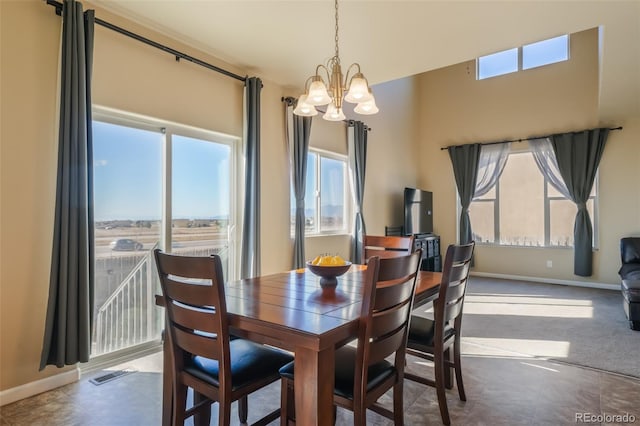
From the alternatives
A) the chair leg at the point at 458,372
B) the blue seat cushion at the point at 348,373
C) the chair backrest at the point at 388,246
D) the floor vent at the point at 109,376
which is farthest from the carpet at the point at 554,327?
the floor vent at the point at 109,376

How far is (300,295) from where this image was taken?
186 cm

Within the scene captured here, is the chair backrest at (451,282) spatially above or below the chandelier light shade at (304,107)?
below

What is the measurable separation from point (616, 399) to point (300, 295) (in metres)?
2.20

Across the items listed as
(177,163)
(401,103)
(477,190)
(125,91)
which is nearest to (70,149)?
(125,91)

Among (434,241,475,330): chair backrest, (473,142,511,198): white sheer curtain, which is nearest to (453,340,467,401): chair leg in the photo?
(434,241,475,330): chair backrest

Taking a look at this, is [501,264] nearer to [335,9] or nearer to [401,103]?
[401,103]

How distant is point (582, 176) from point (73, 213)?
22.6 feet

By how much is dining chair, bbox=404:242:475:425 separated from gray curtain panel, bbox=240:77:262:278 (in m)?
1.97

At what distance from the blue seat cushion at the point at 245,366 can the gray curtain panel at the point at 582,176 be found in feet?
19.5

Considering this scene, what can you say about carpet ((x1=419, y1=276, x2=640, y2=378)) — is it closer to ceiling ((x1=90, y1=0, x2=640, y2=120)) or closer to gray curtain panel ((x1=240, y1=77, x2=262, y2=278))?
gray curtain panel ((x1=240, y1=77, x2=262, y2=278))

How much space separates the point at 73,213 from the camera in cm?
243

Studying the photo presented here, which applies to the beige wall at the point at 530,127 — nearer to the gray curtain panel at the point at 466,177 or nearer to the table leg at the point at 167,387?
the gray curtain panel at the point at 466,177

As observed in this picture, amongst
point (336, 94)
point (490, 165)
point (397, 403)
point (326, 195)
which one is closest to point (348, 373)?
point (397, 403)

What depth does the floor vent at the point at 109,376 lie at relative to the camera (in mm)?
2549
